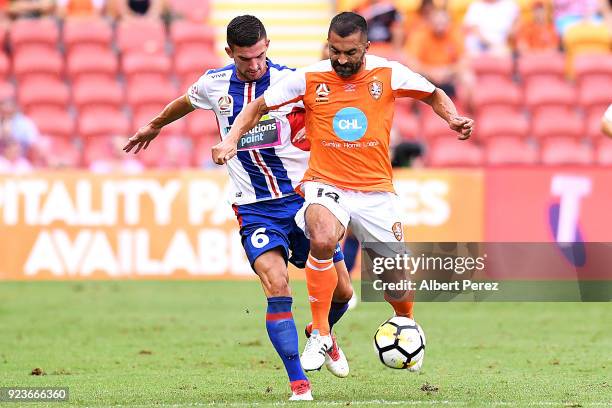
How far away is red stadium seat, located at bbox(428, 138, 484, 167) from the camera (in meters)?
18.6

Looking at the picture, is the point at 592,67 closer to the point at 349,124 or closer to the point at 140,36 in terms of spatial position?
the point at 140,36

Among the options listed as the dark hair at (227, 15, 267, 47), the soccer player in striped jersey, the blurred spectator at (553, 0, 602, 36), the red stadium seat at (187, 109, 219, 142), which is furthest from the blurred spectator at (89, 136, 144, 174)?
the dark hair at (227, 15, 267, 47)

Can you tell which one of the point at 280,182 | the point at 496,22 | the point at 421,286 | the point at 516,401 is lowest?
the point at 516,401

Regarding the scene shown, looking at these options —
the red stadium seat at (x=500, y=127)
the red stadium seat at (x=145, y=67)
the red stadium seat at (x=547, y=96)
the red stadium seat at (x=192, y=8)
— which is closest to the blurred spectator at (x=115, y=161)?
the red stadium seat at (x=145, y=67)

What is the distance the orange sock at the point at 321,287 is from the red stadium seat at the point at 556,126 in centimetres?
1196

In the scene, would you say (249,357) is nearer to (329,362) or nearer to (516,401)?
(329,362)

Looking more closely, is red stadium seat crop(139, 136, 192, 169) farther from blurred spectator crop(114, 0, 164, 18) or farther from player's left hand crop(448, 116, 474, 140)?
player's left hand crop(448, 116, 474, 140)

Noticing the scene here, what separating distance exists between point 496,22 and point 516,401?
13523mm

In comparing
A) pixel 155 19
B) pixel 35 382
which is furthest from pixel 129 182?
pixel 35 382

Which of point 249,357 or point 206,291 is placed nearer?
point 249,357

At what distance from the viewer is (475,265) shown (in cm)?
1052

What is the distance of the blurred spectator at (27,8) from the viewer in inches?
798

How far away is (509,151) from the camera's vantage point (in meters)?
19.1

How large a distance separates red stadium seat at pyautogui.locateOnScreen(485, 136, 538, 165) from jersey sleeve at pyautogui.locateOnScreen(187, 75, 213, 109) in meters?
10.9
